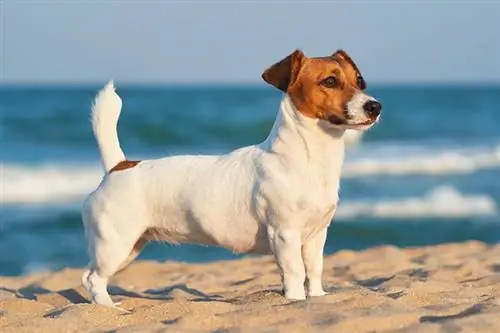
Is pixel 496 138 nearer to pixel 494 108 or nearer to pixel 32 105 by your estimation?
pixel 494 108

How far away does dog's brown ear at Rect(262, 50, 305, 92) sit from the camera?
466 centimetres

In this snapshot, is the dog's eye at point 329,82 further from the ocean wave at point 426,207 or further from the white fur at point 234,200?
the ocean wave at point 426,207

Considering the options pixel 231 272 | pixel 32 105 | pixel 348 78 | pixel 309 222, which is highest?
pixel 32 105

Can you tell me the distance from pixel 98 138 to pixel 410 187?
10983 millimetres

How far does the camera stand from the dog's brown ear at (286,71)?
4.66 meters

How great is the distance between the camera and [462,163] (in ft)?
65.3

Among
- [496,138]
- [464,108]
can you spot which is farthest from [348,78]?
[464,108]

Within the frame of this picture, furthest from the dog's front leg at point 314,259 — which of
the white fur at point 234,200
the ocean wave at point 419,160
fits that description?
the ocean wave at point 419,160

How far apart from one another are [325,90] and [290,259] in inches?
34.2

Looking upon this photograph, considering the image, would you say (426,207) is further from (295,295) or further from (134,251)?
(295,295)

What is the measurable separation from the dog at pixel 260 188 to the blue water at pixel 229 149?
13.3ft

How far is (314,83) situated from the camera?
182 inches

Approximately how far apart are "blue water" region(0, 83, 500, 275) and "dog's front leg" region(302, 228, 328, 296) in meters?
4.54

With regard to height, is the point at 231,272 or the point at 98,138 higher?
the point at 98,138
